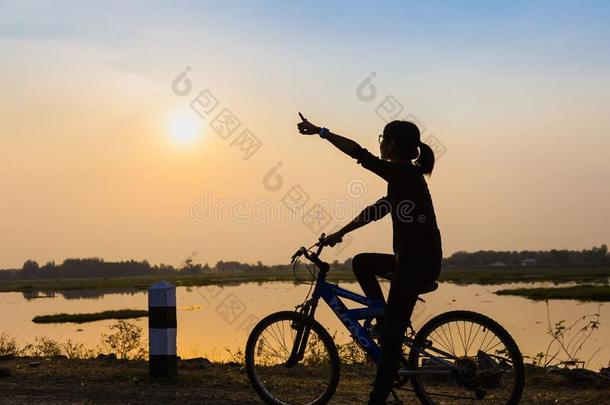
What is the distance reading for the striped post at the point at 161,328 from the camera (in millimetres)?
7656

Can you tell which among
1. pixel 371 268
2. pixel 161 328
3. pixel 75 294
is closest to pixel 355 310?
pixel 371 268

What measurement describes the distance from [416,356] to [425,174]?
159cm

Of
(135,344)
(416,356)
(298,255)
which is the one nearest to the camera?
(416,356)

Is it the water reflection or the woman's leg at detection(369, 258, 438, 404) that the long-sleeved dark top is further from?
the water reflection

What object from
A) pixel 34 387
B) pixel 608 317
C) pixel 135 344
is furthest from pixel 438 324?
pixel 608 317

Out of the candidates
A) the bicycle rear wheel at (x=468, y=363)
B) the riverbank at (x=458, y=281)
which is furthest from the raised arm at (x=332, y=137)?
the riverbank at (x=458, y=281)

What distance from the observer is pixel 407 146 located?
5418mm

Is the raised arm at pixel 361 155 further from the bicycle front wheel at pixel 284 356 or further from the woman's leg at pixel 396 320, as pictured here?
the bicycle front wheel at pixel 284 356

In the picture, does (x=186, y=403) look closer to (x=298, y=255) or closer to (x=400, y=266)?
(x=298, y=255)

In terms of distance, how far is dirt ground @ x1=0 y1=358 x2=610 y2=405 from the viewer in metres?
6.81

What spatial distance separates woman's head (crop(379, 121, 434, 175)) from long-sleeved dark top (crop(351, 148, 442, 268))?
0.07 meters

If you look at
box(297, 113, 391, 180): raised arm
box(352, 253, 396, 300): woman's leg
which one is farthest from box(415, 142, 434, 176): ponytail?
box(352, 253, 396, 300): woman's leg

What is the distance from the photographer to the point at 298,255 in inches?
240

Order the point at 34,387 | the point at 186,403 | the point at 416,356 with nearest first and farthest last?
the point at 416,356 → the point at 186,403 → the point at 34,387
